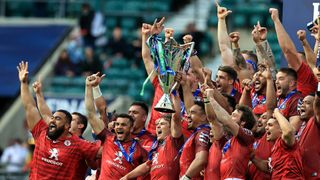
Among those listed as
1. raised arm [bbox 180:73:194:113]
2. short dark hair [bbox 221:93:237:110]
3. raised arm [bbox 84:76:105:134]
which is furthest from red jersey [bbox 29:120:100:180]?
short dark hair [bbox 221:93:237:110]

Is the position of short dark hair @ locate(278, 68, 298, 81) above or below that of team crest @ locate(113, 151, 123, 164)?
above

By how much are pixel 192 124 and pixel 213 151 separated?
1.41ft

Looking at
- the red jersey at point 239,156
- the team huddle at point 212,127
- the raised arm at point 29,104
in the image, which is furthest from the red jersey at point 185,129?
the raised arm at point 29,104

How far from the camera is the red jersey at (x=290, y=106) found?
12992 millimetres

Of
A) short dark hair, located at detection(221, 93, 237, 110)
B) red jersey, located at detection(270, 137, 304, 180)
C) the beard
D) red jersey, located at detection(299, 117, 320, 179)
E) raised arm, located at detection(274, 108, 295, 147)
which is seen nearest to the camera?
raised arm, located at detection(274, 108, 295, 147)

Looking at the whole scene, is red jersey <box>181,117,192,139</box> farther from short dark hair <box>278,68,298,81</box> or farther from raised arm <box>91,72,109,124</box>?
short dark hair <box>278,68,298,81</box>

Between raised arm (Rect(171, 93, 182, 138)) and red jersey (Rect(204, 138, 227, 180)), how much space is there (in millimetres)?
437

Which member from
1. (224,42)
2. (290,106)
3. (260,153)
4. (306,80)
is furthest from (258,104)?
(224,42)

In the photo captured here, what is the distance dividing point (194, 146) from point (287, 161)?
1.26m

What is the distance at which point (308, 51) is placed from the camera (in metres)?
13.3

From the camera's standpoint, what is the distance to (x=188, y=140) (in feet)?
43.4

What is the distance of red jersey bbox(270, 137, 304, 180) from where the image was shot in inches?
481

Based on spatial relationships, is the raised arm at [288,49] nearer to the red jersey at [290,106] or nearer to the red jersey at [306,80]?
the red jersey at [306,80]

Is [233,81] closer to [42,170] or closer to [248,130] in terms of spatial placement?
[248,130]
